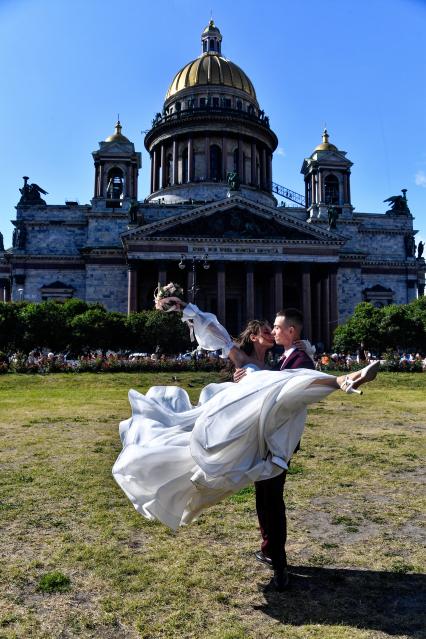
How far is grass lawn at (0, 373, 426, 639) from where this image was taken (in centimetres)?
420

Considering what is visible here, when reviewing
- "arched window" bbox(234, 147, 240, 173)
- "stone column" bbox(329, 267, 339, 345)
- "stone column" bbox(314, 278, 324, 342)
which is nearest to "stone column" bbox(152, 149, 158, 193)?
"arched window" bbox(234, 147, 240, 173)

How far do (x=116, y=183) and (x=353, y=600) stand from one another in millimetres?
51655

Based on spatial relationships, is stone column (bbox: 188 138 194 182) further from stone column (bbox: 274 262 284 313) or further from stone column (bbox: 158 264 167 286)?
stone column (bbox: 274 262 284 313)

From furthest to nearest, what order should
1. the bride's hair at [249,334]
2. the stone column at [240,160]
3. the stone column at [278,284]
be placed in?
the stone column at [240,160], the stone column at [278,284], the bride's hair at [249,334]

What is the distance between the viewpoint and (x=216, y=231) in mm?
45875

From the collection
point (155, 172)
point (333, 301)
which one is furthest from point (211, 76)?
point (333, 301)

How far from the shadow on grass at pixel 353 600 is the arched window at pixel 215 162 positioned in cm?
5427

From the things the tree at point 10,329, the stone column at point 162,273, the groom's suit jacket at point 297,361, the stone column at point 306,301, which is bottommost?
the groom's suit jacket at point 297,361

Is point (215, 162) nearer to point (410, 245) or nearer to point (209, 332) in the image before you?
point (410, 245)

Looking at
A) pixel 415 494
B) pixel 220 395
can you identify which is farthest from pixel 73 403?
pixel 220 395

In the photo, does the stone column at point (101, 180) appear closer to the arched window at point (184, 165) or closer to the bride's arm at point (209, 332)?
the arched window at point (184, 165)

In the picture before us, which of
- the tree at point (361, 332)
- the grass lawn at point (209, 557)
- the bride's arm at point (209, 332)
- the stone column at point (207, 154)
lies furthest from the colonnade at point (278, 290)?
the bride's arm at point (209, 332)

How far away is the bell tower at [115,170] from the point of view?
2044 inches

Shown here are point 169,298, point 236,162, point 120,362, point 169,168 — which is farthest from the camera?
point 169,168
